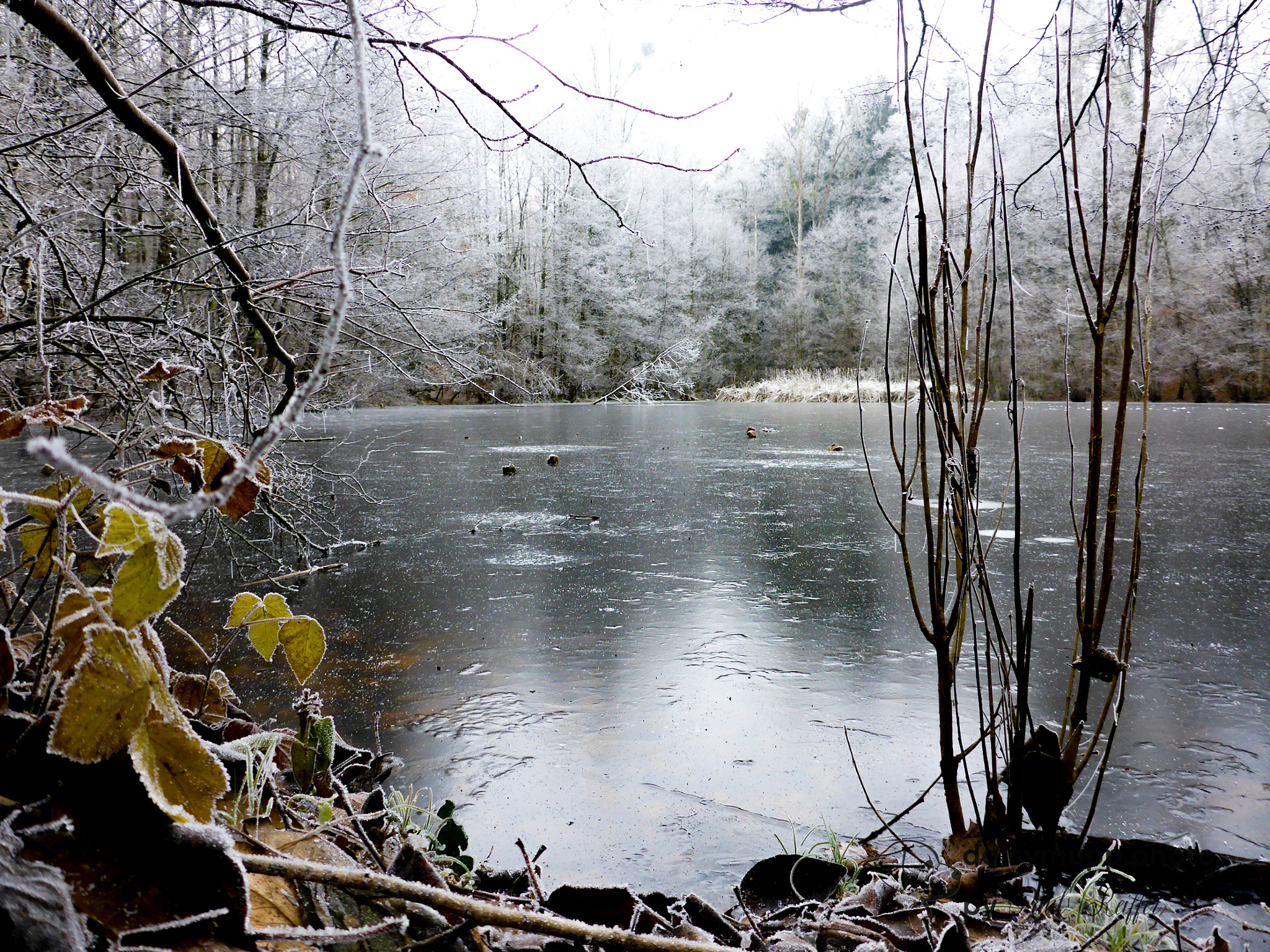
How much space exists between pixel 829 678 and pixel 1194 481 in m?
5.86

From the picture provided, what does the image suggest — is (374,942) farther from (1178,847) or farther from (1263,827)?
(1263,827)

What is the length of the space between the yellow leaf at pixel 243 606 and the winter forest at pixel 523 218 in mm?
532

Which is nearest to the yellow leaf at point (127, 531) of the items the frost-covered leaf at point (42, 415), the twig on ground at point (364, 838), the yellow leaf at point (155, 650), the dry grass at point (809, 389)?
the yellow leaf at point (155, 650)

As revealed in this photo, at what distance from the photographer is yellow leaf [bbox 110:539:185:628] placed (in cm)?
64

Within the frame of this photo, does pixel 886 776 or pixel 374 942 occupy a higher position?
pixel 374 942

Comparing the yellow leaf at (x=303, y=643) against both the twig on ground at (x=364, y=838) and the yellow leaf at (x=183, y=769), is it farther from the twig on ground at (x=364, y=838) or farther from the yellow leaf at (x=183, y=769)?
the yellow leaf at (x=183, y=769)

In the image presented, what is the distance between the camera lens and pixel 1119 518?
5.12m

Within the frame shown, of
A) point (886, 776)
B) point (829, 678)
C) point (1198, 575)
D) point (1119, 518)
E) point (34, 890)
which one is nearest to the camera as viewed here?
point (34, 890)

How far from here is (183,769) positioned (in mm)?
673

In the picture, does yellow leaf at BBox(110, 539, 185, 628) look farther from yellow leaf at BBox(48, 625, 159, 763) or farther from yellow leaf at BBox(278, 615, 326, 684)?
yellow leaf at BBox(278, 615, 326, 684)

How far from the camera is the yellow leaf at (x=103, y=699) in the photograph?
0.61m

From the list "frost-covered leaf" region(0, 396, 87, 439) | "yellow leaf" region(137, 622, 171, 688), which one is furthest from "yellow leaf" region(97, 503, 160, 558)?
"frost-covered leaf" region(0, 396, 87, 439)

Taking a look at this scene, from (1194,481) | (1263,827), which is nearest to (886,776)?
(1263,827)

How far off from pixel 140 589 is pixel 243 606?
496 mm
